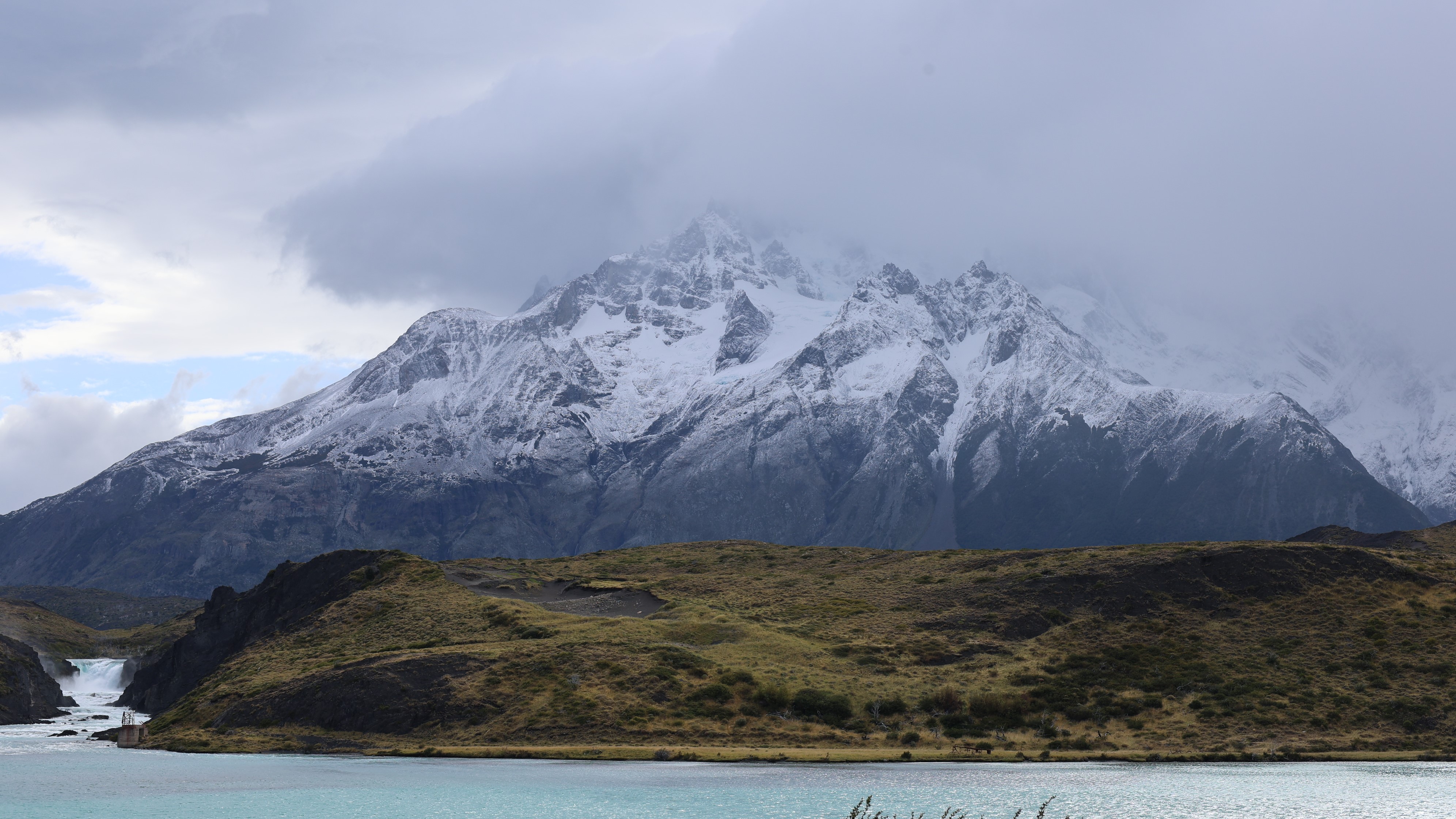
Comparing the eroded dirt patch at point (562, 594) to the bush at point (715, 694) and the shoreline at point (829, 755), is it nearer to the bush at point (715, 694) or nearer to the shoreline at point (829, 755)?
the bush at point (715, 694)

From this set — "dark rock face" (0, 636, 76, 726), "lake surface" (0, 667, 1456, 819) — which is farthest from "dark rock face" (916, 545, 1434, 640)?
"dark rock face" (0, 636, 76, 726)

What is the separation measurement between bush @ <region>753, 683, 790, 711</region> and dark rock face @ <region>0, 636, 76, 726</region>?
3327 inches

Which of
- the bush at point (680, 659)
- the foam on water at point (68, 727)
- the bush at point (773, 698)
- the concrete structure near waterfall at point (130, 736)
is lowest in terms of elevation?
the foam on water at point (68, 727)

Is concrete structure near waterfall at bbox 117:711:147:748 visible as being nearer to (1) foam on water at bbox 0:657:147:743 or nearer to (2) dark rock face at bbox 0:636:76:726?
(1) foam on water at bbox 0:657:147:743

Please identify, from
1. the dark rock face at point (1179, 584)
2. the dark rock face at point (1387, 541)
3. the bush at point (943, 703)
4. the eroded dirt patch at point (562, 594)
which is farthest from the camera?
the dark rock face at point (1387, 541)

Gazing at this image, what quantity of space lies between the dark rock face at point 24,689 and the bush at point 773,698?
8450cm

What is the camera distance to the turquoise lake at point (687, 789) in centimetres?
6650

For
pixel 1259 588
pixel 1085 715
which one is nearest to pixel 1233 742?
pixel 1085 715

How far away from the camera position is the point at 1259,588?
13112 centimetres

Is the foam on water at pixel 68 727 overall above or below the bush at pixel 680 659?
below

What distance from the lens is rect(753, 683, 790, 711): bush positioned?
106812 millimetres

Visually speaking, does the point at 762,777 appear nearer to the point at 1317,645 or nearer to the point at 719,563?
the point at 1317,645

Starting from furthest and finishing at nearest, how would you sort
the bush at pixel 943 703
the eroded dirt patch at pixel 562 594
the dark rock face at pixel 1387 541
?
the dark rock face at pixel 1387 541, the eroded dirt patch at pixel 562 594, the bush at pixel 943 703

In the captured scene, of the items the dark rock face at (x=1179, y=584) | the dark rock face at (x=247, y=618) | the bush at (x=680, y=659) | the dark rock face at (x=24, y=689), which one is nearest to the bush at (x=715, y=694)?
the bush at (x=680, y=659)
